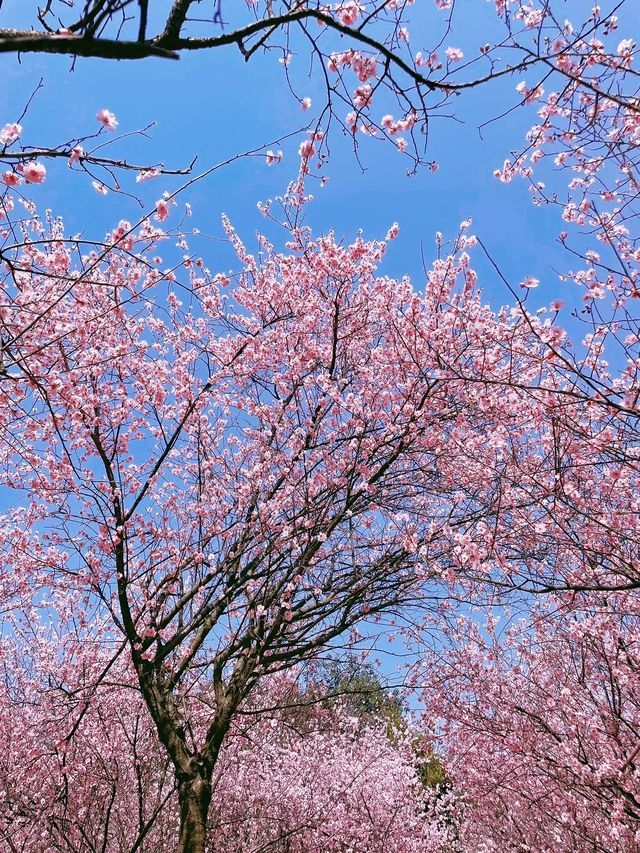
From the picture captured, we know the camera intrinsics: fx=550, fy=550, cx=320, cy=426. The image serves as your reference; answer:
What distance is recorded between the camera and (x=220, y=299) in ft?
26.4

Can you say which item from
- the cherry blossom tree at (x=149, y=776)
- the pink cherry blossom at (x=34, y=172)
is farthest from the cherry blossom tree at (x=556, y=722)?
the pink cherry blossom at (x=34, y=172)

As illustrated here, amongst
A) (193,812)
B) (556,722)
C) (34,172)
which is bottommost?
(556,722)

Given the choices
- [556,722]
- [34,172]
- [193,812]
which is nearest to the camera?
[34,172]

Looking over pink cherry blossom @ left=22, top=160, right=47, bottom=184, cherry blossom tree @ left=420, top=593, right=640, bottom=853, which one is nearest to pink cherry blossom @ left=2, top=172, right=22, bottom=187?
pink cherry blossom @ left=22, top=160, right=47, bottom=184

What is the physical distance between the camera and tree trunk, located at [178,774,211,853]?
202 inches

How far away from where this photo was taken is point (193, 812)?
525 cm

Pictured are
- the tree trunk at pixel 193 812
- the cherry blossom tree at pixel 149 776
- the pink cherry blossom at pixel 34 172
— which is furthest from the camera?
the cherry blossom tree at pixel 149 776

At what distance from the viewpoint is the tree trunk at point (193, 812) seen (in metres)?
5.13

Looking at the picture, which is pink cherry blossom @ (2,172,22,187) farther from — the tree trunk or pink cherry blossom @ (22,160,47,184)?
the tree trunk

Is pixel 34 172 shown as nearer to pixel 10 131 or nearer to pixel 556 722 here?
pixel 10 131

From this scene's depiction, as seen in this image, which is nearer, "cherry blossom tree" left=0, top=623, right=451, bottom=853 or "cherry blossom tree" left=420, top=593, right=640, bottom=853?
"cherry blossom tree" left=420, top=593, right=640, bottom=853

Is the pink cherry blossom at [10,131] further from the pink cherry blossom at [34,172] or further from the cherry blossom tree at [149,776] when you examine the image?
the cherry blossom tree at [149,776]

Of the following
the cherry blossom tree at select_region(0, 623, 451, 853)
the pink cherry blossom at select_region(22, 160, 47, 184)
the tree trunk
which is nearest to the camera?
the pink cherry blossom at select_region(22, 160, 47, 184)

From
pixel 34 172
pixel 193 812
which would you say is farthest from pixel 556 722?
pixel 34 172
